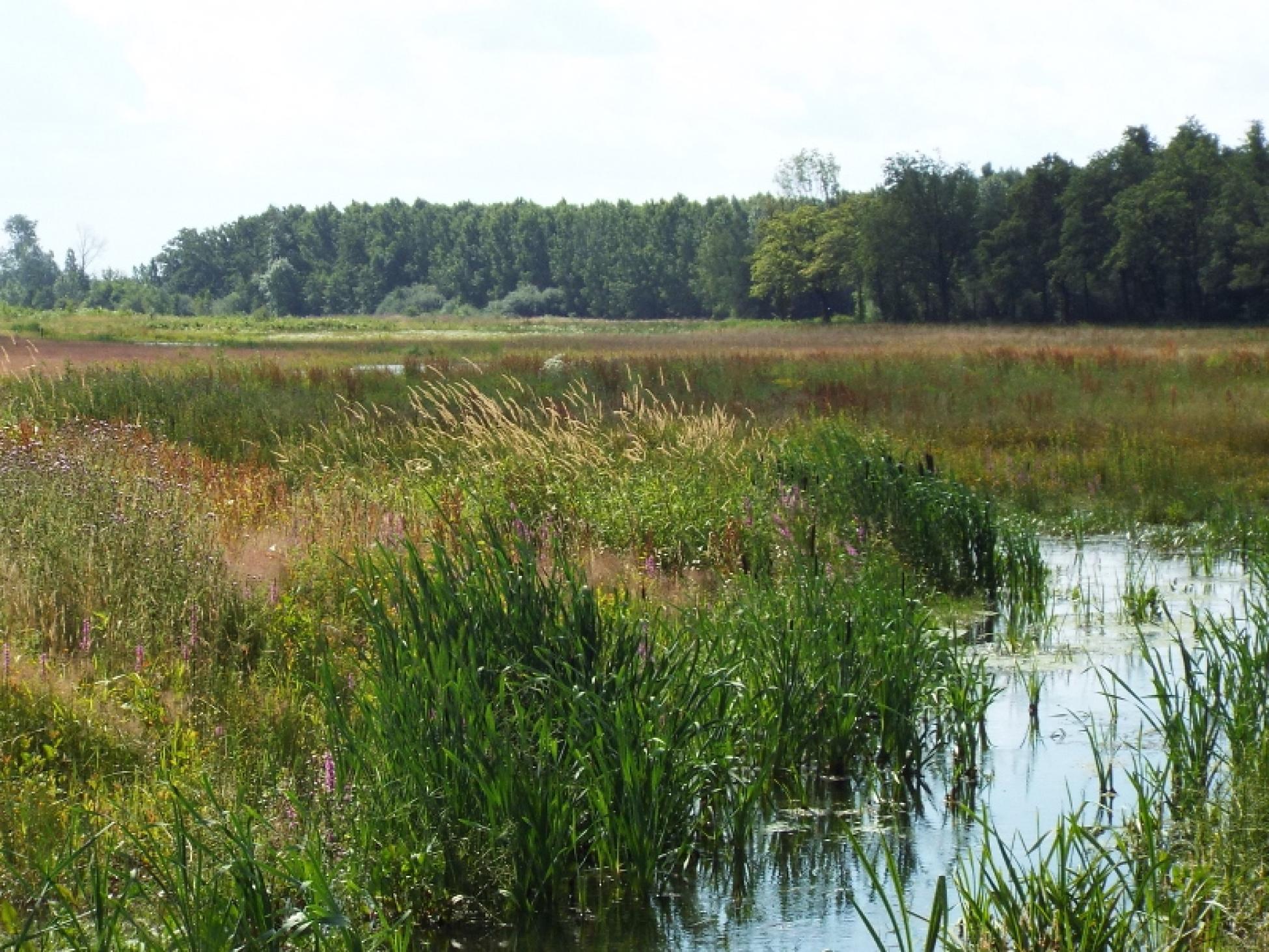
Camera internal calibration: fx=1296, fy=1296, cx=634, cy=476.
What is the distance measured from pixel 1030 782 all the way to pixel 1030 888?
189 cm

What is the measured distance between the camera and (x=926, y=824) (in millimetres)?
4758

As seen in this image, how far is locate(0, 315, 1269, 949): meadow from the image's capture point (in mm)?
3652

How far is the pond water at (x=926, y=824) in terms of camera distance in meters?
3.87

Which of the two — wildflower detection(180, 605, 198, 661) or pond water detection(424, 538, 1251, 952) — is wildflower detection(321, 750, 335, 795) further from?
wildflower detection(180, 605, 198, 661)

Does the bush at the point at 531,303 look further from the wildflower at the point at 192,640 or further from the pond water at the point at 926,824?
the wildflower at the point at 192,640

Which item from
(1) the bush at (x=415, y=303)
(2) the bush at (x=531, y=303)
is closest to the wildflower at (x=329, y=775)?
(2) the bush at (x=531, y=303)

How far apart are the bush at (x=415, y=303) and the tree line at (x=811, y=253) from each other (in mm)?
227

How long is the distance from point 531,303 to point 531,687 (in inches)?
4582

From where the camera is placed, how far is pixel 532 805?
3906 mm

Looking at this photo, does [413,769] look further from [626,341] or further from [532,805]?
[626,341]

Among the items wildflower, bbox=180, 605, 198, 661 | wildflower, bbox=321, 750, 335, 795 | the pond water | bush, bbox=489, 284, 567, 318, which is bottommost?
the pond water

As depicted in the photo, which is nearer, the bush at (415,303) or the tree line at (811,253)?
the tree line at (811,253)

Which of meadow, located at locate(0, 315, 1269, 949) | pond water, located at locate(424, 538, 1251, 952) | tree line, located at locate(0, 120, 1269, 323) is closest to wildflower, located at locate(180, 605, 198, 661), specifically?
meadow, located at locate(0, 315, 1269, 949)

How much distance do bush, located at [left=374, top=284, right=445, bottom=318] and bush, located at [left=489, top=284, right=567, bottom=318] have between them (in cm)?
742
